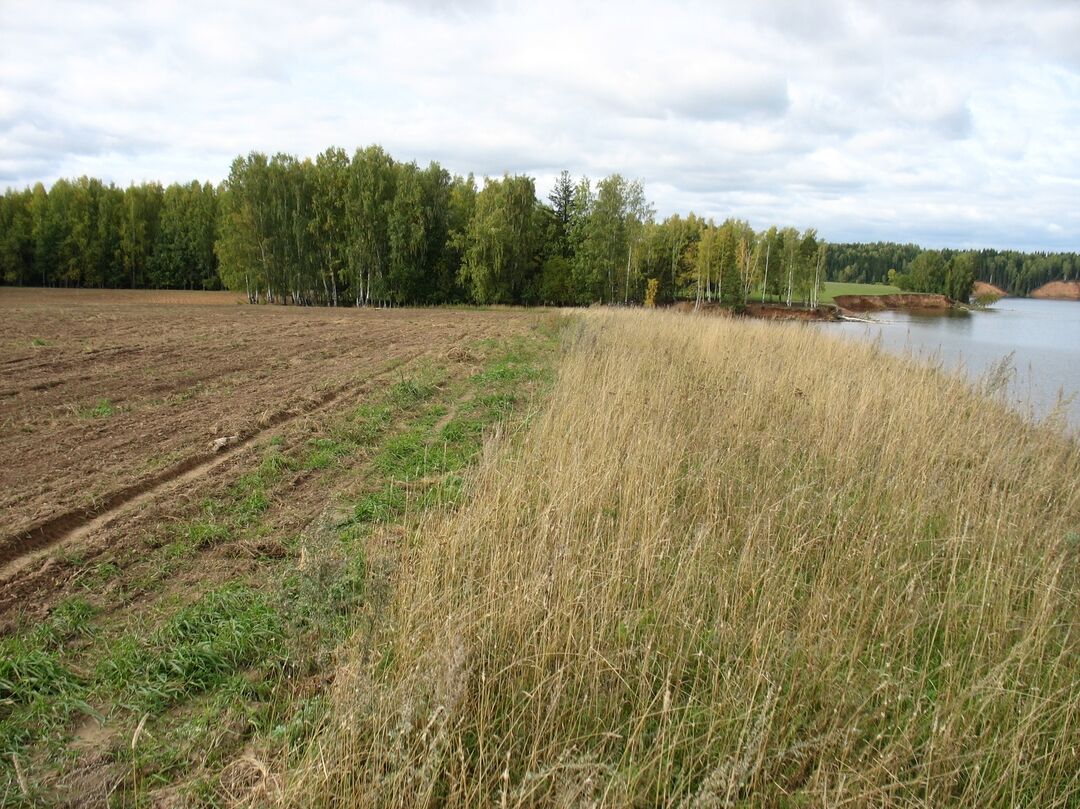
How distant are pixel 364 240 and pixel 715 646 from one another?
46.4 metres

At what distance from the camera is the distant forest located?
149 feet

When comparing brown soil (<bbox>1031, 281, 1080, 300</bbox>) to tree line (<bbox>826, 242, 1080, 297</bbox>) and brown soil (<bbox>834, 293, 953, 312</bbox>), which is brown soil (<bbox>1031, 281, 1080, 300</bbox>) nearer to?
tree line (<bbox>826, 242, 1080, 297</bbox>)

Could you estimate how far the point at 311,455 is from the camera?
684cm

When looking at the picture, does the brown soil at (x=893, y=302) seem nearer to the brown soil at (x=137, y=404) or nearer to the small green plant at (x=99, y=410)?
the brown soil at (x=137, y=404)

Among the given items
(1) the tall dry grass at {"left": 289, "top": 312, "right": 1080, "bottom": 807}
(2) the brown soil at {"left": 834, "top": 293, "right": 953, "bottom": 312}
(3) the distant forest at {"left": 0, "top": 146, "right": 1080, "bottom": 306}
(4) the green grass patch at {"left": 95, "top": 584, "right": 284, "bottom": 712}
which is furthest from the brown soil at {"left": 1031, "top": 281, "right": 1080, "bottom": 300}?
(4) the green grass patch at {"left": 95, "top": 584, "right": 284, "bottom": 712}

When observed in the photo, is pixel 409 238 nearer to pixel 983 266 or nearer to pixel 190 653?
pixel 190 653

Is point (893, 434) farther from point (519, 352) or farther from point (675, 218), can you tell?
point (675, 218)

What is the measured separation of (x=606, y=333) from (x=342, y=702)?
1382 cm

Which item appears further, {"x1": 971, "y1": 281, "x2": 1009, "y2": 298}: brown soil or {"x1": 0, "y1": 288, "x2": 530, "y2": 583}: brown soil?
{"x1": 971, "y1": 281, "x2": 1009, "y2": 298}: brown soil

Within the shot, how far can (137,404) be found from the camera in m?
9.02

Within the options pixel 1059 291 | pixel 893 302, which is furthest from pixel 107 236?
pixel 1059 291

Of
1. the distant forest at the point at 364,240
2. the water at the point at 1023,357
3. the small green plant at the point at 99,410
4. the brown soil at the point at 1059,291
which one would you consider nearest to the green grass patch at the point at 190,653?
the small green plant at the point at 99,410

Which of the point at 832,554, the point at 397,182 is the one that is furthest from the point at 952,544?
the point at 397,182

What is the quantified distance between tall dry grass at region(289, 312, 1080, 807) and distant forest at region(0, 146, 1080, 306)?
41431mm
